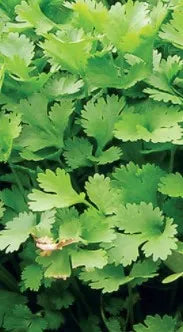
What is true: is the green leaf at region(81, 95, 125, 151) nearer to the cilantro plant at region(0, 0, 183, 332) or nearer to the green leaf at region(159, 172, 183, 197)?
the cilantro plant at region(0, 0, 183, 332)

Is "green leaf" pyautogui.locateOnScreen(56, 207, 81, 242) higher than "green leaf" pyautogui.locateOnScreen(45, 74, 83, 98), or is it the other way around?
"green leaf" pyautogui.locateOnScreen(45, 74, 83, 98)

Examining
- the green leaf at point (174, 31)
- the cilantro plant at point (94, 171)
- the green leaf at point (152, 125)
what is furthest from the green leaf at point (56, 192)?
the green leaf at point (174, 31)

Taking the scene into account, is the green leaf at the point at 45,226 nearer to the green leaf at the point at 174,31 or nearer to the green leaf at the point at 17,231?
the green leaf at the point at 17,231

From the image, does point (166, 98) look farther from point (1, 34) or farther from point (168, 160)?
point (1, 34)

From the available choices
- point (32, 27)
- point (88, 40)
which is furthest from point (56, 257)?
point (32, 27)

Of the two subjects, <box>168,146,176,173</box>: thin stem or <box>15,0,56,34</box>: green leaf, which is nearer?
<box>168,146,176,173</box>: thin stem

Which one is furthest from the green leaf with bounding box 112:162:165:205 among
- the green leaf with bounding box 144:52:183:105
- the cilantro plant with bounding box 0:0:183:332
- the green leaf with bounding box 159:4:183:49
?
the green leaf with bounding box 159:4:183:49

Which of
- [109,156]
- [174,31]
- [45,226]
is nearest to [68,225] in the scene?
[45,226]

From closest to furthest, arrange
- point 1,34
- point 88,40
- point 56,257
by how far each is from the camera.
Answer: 1. point 56,257
2. point 88,40
3. point 1,34
